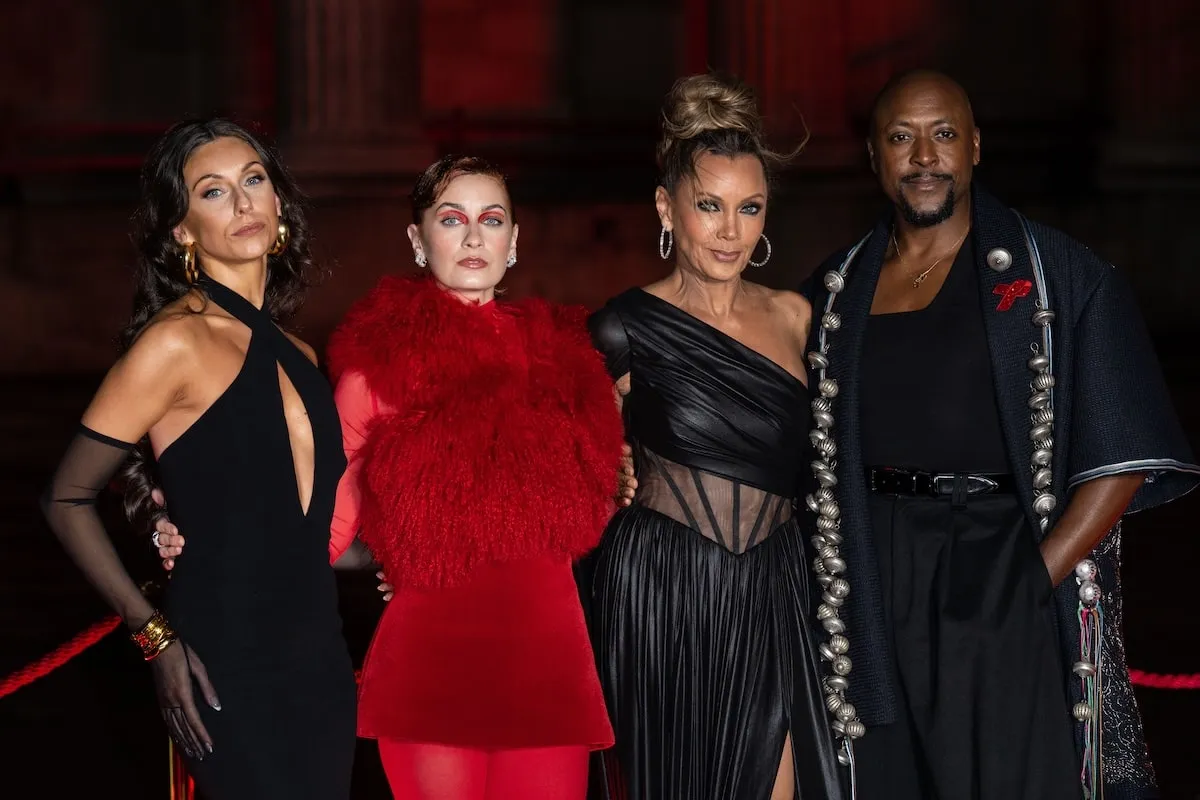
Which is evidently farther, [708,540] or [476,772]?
[708,540]

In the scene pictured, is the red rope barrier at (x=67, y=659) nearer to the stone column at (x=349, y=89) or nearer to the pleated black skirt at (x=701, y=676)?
the pleated black skirt at (x=701, y=676)

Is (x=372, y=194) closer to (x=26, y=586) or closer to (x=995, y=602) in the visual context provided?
(x=26, y=586)

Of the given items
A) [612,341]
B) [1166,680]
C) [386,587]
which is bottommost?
[1166,680]

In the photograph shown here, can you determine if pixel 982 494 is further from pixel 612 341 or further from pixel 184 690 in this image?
pixel 184 690

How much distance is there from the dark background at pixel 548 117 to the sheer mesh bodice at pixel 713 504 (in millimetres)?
8965

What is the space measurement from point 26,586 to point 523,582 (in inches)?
199

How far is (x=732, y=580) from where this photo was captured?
3342 mm

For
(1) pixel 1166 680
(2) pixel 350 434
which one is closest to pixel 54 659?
(2) pixel 350 434

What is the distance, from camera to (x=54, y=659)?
4.50 metres

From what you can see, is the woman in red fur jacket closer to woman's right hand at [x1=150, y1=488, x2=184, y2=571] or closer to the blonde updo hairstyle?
woman's right hand at [x1=150, y1=488, x2=184, y2=571]

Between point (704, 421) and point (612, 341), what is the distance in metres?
0.28

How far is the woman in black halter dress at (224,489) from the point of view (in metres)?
2.58

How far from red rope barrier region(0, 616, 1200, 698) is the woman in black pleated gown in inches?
53.8

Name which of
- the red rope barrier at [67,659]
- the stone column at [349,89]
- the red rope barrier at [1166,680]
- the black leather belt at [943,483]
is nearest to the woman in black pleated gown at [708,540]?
the black leather belt at [943,483]
